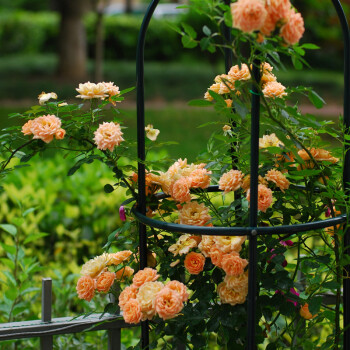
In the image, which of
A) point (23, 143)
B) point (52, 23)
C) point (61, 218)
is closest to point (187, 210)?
point (23, 143)

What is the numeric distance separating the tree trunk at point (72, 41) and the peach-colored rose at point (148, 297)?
38.6ft

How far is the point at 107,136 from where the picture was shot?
1.42 meters

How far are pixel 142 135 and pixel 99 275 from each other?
0.39m

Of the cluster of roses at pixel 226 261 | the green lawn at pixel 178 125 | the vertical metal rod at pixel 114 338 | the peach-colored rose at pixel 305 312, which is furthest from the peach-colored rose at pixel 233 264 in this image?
the green lawn at pixel 178 125

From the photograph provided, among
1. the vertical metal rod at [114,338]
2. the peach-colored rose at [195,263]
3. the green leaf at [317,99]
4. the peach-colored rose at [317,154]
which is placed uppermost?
the green leaf at [317,99]

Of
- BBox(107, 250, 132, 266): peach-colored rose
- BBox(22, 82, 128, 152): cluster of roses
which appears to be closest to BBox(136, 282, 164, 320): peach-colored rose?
BBox(107, 250, 132, 266): peach-colored rose

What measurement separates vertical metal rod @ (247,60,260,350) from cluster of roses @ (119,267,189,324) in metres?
0.16

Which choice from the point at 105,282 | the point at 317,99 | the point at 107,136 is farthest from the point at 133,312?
the point at 317,99

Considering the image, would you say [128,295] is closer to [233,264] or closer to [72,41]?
[233,264]

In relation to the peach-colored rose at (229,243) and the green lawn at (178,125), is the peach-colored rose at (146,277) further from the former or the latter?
the green lawn at (178,125)

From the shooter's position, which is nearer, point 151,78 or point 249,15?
point 249,15

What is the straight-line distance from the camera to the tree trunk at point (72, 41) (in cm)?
1269

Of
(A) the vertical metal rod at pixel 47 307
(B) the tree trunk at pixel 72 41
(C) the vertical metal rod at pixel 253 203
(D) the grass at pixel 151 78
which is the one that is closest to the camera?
(C) the vertical metal rod at pixel 253 203

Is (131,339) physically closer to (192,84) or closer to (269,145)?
(269,145)
